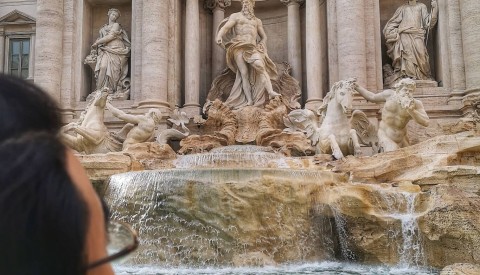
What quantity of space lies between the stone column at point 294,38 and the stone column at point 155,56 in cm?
370

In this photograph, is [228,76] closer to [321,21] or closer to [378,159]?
[321,21]

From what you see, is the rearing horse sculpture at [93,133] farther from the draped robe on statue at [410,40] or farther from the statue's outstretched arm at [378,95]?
the draped robe on statue at [410,40]

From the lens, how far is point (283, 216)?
7.43 metres

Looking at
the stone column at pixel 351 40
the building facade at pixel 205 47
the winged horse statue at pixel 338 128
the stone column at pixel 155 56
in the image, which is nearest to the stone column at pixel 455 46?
the building facade at pixel 205 47

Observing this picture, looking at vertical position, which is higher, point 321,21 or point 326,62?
point 321,21

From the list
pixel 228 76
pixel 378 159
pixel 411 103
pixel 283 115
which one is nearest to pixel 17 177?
pixel 378 159

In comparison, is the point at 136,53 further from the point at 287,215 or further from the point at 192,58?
the point at 287,215

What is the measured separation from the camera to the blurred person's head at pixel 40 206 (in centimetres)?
60

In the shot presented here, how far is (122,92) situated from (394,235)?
421 inches

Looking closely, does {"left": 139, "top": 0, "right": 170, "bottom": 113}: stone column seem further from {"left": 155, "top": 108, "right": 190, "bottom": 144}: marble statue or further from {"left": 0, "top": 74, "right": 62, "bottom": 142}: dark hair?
{"left": 0, "top": 74, "right": 62, "bottom": 142}: dark hair

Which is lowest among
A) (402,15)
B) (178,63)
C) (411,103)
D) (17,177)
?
(17,177)

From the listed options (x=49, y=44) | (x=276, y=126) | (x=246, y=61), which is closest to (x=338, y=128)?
(x=276, y=126)

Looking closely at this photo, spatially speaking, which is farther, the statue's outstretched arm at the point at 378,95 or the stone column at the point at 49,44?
the stone column at the point at 49,44

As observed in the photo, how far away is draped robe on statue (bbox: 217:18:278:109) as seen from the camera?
14555mm
